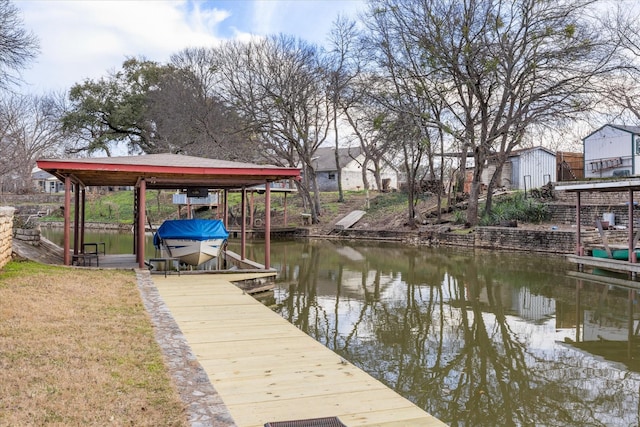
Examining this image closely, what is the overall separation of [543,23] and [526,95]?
10.1 feet

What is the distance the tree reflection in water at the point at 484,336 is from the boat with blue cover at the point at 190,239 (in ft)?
7.86

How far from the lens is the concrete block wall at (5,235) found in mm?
11059

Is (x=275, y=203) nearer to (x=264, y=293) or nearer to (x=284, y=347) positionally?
(x=264, y=293)

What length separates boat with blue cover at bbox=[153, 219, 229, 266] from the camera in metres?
13.9

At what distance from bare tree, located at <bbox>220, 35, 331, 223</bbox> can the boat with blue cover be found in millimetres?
16799

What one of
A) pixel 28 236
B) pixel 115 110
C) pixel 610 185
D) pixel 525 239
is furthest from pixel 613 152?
pixel 115 110

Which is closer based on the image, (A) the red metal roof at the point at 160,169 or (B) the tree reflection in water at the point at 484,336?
(B) the tree reflection in water at the point at 484,336

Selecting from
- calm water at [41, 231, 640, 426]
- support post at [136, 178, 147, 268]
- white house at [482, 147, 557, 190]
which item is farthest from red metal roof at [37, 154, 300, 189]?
white house at [482, 147, 557, 190]

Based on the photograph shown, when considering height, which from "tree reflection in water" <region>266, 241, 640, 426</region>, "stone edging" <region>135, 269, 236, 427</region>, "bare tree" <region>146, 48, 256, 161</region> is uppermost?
"bare tree" <region>146, 48, 256, 161</region>

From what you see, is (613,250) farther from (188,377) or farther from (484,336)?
(188,377)

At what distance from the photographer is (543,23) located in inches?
886

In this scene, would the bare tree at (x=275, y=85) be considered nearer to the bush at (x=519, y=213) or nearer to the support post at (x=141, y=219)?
the bush at (x=519, y=213)

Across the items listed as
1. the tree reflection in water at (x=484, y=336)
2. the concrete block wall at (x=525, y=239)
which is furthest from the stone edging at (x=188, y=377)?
the concrete block wall at (x=525, y=239)

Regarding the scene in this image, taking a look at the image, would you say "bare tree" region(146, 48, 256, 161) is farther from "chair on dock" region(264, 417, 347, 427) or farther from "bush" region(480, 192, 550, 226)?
"chair on dock" region(264, 417, 347, 427)
